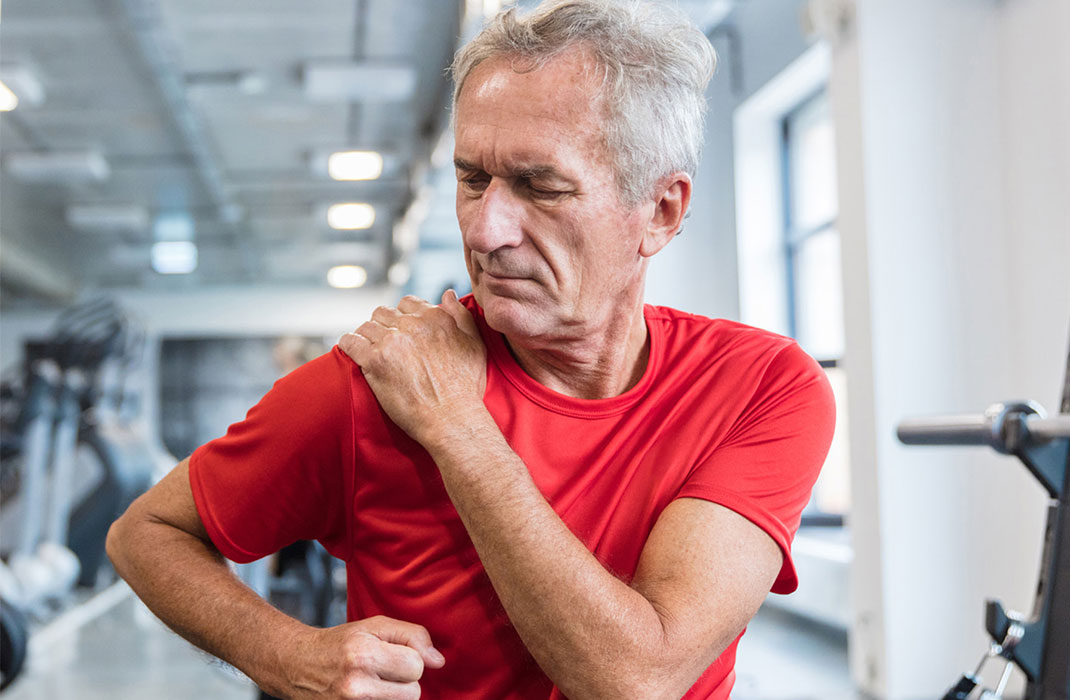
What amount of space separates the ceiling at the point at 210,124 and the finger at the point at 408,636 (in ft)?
11.9

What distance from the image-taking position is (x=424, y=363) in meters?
0.99

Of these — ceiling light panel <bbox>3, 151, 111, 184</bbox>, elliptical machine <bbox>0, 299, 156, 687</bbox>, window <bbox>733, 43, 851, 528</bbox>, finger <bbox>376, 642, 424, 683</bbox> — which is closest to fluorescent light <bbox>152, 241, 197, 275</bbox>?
ceiling light panel <bbox>3, 151, 111, 184</bbox>

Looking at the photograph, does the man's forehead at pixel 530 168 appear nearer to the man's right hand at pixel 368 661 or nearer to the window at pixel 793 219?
the man's right hand at pixel 368 661

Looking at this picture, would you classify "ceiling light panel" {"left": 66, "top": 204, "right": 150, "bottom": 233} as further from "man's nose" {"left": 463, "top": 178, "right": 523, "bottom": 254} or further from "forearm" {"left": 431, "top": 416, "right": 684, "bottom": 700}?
"forearm" {"left": 431, "top": 416, "right": 684, "bottom": 700}

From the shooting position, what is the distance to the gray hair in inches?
38.7

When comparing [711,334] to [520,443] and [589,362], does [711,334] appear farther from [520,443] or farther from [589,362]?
[520,443]

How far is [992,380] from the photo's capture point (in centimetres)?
338

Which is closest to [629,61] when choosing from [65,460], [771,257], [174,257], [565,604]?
[565,604]

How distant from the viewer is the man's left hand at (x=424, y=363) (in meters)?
0.95

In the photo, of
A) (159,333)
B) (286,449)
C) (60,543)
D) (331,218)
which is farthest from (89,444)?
(286,449)

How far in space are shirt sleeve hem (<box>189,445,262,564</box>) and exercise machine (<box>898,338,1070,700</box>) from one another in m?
0.89

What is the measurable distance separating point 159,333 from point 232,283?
0.92 meters

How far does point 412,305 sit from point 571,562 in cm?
37

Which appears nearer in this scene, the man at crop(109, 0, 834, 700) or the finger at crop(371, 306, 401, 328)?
the man at crop(109, 0, 834, 700)
